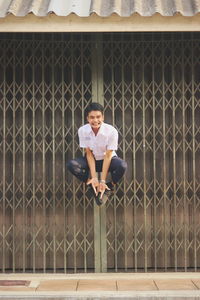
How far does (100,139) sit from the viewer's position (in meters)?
8.34

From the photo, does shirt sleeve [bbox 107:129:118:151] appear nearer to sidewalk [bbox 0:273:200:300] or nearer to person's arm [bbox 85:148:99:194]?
person's arm [bbox 85:148:99:194]

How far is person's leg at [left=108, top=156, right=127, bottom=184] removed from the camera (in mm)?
8320

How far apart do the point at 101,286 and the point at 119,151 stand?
2.05m

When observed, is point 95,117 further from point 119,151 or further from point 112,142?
point 119,151

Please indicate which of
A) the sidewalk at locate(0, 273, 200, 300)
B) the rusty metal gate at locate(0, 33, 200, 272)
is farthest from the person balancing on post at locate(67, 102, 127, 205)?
the sidewalk at locate(0, 273, 200, 300)

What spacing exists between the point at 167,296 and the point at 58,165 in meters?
2.76

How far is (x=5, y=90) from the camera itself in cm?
935

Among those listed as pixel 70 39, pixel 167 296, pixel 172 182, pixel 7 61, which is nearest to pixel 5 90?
pixel 7 61

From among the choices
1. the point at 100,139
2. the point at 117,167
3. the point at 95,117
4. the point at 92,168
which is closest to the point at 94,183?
the point at 92,168

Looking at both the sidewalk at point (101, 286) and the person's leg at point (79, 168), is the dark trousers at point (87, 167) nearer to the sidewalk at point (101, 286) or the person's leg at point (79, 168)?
the person's leg at point (79, 168)

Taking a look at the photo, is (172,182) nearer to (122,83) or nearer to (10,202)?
(122,83)

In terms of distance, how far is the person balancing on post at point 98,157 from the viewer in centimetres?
830

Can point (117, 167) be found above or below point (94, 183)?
above

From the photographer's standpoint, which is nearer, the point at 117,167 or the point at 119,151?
the point at 117,167
